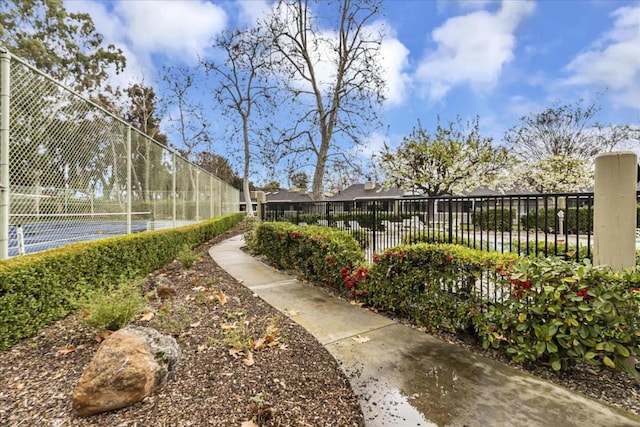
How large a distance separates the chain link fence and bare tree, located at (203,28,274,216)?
10597 mm

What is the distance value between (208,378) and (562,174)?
2414cm

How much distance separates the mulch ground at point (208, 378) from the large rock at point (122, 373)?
58 mm

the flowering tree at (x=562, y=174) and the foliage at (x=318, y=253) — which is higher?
the flowering tree at (x=562, y=174)

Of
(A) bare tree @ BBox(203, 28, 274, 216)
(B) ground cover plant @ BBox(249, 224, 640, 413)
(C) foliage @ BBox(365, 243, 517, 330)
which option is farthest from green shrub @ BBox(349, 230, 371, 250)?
(A) bare tree @ BBox(203, 28, 274, 216)

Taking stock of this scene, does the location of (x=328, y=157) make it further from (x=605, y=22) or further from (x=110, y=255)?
(x=110, y=255)

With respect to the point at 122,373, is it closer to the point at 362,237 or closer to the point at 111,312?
the point at 111,312

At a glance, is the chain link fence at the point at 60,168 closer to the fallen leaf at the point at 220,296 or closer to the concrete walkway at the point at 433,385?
the fallen leaf at the point at 220,296

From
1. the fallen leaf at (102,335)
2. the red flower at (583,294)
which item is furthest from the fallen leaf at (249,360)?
the red flower at (583,294)

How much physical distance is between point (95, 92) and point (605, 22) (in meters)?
27.2

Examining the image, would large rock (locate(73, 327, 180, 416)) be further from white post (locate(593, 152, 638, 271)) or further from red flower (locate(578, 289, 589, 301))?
white post (locate(593, 152, 638, 271))

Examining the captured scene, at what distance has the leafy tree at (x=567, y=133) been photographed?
21438mm

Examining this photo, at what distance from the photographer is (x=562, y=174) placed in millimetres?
19219

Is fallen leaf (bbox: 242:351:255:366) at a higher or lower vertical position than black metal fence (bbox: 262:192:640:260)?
lower

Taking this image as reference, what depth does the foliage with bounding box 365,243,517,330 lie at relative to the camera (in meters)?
3.00
